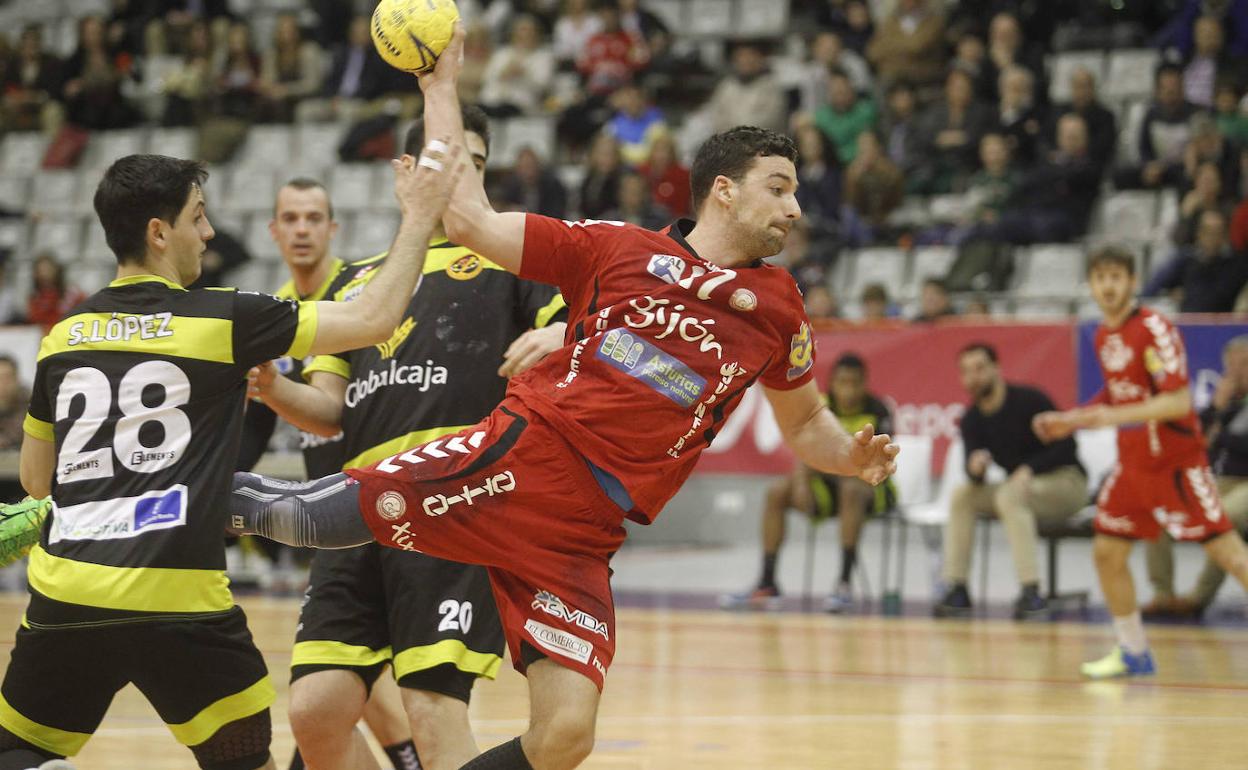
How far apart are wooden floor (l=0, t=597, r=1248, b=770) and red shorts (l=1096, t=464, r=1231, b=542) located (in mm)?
769

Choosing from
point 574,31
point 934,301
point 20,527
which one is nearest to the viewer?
→ point 20,527

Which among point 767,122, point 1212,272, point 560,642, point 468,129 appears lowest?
point 560,642

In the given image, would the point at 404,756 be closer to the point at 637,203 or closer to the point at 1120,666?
the point at 1120,666

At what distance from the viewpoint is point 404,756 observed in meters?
5.34

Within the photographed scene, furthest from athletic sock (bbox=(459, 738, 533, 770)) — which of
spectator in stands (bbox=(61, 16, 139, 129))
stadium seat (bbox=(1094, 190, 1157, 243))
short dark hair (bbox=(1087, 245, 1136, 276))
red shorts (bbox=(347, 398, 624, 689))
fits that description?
spectator in stands (bbox=(61, 16, 139, 129))

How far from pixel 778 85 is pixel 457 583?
1261 cm

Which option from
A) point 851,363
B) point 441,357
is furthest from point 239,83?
point 441,357

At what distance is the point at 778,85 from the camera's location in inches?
655

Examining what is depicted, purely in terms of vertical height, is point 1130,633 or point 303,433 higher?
point 303,433

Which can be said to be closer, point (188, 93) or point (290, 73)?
point (290, 73)

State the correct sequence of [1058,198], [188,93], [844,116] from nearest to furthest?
[1058,198]
[844,116]
[188,93]

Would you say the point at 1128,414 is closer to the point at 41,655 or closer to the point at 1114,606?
the point at 1114,606

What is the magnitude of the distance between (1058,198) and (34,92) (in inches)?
512

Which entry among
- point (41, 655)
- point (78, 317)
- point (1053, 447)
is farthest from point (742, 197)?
point (1053, 447)
